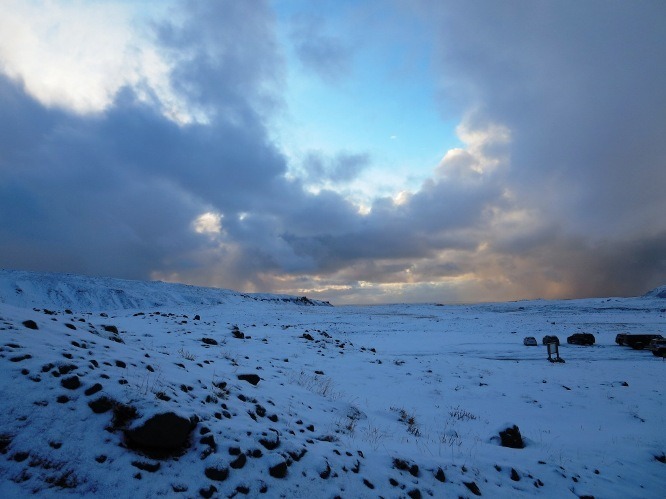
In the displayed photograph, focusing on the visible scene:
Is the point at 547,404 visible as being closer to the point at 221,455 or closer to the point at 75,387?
the point at 221,455

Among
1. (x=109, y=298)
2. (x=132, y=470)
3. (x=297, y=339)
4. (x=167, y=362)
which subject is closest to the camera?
(x=132, y=470)

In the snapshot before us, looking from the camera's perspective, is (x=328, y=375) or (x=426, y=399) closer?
(x=426, y=399)

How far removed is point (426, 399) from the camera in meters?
12.4

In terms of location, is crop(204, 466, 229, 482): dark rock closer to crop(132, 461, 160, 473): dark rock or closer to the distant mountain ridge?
crop(132, 461, 160, 473): dark rock

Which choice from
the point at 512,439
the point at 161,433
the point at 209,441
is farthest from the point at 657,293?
the point at 161,433

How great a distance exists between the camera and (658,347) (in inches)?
803

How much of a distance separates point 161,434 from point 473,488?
15.2ft

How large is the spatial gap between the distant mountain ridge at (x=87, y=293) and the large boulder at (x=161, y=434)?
50901 millimetres

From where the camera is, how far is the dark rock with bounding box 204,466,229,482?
172 inches

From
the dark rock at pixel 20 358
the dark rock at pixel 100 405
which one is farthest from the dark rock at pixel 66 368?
the dark rock at pixel 100 405

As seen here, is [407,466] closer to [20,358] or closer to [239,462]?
[239,462]

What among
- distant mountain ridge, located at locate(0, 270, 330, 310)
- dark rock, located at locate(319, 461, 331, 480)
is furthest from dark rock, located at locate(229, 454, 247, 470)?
distant mountain ridge, located at locate(0, 270, 330, 310)

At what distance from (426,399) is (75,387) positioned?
34.8 feet

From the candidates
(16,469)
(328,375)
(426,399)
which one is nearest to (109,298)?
(328,375)
